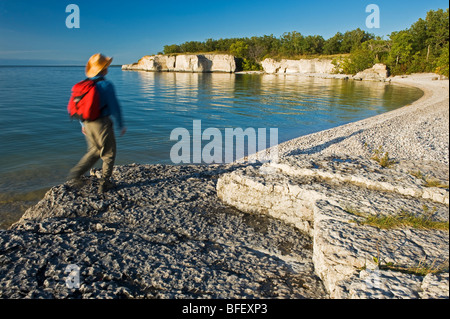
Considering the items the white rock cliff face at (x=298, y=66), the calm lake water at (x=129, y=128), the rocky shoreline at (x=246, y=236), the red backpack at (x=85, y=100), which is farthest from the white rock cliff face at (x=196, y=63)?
the rocky shoreline at (x=246, y=236)

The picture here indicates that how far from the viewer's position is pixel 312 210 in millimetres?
3969

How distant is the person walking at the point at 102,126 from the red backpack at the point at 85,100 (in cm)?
7

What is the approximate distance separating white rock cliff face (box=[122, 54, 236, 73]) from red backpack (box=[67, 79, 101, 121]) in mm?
107385

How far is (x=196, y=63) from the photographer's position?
106m

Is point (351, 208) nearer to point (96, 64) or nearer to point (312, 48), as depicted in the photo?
point (96, 64)

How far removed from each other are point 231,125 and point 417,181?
46.0ft

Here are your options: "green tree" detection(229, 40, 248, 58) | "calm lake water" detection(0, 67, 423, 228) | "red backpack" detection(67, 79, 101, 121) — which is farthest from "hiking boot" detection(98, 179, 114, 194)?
"green tree" detection(229, 40, 248, 58)

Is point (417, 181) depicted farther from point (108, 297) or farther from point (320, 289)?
point (108, 297)

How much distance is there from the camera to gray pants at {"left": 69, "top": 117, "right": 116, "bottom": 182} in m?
4.38

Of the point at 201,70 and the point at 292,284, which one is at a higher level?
the point at 201,70

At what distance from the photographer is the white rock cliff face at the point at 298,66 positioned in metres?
88.8

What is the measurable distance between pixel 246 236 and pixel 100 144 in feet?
9.12

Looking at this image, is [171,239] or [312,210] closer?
[171,239]
